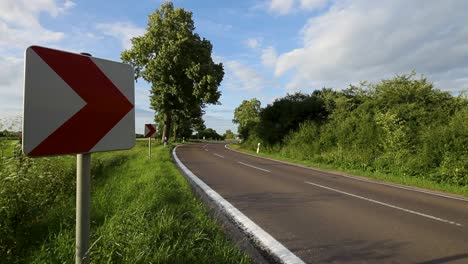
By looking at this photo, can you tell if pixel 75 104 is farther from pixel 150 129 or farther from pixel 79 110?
pixel 150 129

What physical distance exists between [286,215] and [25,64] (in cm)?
607

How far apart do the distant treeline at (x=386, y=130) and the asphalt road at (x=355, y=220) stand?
163 inches

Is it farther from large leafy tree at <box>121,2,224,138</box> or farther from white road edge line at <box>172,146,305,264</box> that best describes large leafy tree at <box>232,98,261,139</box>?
white road edge line at <box>172,146,305,264</box>

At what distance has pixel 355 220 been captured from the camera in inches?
278

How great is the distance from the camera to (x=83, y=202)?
2492 millimetres

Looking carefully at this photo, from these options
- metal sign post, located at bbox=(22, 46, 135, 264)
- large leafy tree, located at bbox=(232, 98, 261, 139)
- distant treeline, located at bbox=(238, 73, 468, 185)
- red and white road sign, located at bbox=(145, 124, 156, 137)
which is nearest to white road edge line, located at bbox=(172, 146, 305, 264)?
metal sign post, located at bbox=(22, 46, 135, 264)

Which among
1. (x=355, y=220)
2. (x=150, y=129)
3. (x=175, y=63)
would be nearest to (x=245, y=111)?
(x=175, y=63)

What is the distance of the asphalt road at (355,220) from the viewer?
5168 mm

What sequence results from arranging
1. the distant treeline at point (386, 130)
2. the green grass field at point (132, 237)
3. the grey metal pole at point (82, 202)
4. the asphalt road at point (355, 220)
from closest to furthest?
the grey metal pole at point (82, 202), the green grass field at point (132, 237), the asphalt road at point (355, 220), the distant treeline at point (386, 130)

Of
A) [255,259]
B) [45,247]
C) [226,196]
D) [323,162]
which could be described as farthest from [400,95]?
[45,247]

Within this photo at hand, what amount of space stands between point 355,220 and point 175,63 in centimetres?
3264

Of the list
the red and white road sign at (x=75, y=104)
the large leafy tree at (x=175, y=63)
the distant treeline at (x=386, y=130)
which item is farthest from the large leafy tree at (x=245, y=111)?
the red and white road sign at (x=75, y=104)

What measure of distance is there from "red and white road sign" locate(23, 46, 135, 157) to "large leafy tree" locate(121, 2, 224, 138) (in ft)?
112

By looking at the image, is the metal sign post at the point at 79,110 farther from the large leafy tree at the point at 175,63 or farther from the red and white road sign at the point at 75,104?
the large leafy tree at the point at 175,63
